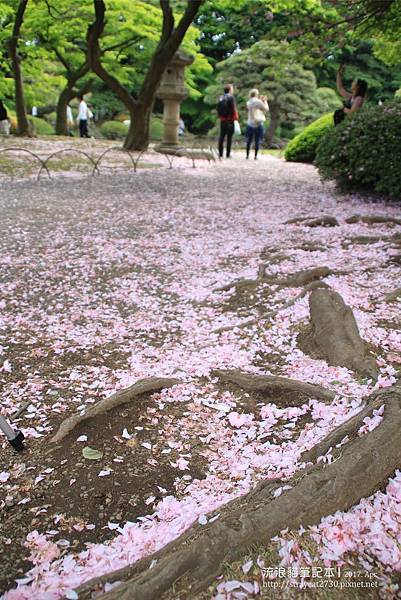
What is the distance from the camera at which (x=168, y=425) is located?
278cm

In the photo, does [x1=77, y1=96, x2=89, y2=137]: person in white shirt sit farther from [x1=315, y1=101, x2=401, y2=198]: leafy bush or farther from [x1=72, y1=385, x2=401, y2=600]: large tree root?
[x1=72, y1=385, x2=401, y2=600]: large tree root

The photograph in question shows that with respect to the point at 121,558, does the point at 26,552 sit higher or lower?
lower

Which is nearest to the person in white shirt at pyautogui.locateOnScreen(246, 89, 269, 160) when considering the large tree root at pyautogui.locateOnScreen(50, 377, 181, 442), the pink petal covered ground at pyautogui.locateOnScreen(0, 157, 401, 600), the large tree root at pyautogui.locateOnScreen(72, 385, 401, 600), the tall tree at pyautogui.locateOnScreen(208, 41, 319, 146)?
the pink petal covered ground at pyautogui.locateOnScreen(0, 157, 401, 600)

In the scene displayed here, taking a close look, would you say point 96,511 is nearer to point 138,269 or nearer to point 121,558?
point 121,558

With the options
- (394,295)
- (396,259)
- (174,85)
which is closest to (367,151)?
(396,259)

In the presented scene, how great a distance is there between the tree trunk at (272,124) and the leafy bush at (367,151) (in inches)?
747

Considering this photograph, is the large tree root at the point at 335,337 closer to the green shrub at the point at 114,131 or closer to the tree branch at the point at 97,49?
the tree branch at the point at 97,49

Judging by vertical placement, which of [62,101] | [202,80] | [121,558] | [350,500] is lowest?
[121,558]

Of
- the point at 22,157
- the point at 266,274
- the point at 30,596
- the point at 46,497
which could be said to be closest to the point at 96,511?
the point at 46,497

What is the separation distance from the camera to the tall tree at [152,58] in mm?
12914

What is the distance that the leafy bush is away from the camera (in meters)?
7.49

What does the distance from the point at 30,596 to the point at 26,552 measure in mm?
279

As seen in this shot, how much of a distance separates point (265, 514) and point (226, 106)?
569 inches

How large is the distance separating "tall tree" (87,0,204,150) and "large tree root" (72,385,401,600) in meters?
13.3
